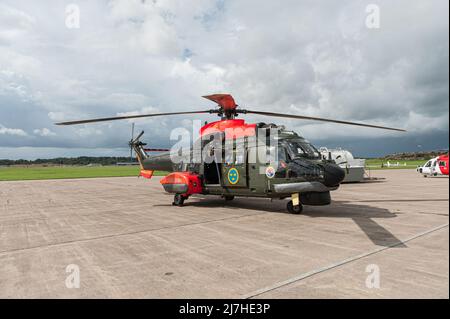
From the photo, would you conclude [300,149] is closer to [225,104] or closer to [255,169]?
[255,169]

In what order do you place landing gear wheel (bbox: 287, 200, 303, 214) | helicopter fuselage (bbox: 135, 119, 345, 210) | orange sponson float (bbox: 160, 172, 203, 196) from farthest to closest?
orange sponson float (bbox: 160, 172, 203, 196), landing gear wheel (bbox: 287, 200, 303, 214), helicopter fuselage (bbox: 135, 119, 345, 210)

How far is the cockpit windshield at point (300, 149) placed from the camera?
33.5ft

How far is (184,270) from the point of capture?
4.97 meters

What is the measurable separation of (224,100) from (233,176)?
289cm

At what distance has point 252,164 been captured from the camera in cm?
1108

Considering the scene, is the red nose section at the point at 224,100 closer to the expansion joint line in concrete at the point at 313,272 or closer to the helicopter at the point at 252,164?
the helicopter at the point at 252,164

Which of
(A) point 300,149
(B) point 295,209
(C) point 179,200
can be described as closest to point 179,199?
(C) point 179,200

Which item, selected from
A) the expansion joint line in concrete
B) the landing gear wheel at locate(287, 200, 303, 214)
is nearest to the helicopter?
the landing gear wheel at locate(287, 200, 303, 214)

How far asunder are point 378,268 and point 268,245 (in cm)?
223

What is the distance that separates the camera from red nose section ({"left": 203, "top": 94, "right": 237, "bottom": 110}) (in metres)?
10.5

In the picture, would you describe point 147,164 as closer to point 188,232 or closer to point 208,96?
point 208,96

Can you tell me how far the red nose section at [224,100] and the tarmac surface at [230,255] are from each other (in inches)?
163

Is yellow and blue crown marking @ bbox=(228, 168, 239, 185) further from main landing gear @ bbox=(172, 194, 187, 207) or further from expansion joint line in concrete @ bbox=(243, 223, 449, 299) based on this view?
expansion joint line in concrete @ bbox=(243, 223, 449, 299)
